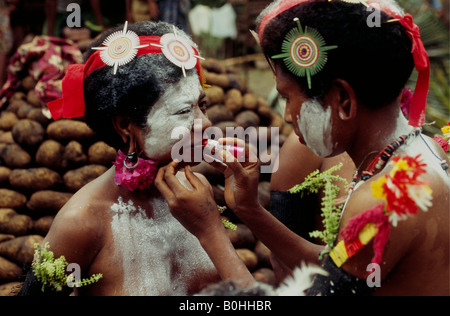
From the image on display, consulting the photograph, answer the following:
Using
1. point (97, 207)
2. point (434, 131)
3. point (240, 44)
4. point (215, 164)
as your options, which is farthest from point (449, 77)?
point (97, 207)

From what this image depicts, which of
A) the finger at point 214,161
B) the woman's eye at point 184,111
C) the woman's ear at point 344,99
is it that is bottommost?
the finger at point 214,161

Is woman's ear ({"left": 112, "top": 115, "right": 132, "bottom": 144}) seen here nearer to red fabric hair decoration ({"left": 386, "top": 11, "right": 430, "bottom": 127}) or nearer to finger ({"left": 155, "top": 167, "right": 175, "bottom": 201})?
finger ({"left": 155, "top": 167, "right": 175, "bottom": 201})

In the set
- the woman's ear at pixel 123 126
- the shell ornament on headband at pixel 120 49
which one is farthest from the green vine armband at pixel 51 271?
the shell ornament on headband at pixel 120 49

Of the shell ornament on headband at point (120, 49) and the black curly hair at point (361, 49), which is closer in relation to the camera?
the black curly hair at point (361, 49)

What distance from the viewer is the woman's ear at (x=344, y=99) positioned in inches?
73.2

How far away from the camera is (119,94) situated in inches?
90.3

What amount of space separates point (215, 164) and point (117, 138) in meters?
0.50

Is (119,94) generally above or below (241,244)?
above

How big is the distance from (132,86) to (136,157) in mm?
331

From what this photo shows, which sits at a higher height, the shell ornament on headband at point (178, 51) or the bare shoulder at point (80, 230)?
the shell ornament on headband at point (178, 51)

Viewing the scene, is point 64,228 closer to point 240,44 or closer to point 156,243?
point 156,243

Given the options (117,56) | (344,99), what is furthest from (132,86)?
(344,99)

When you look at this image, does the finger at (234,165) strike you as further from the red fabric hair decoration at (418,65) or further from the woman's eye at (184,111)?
the red fabric hair decoration at (418,65)
